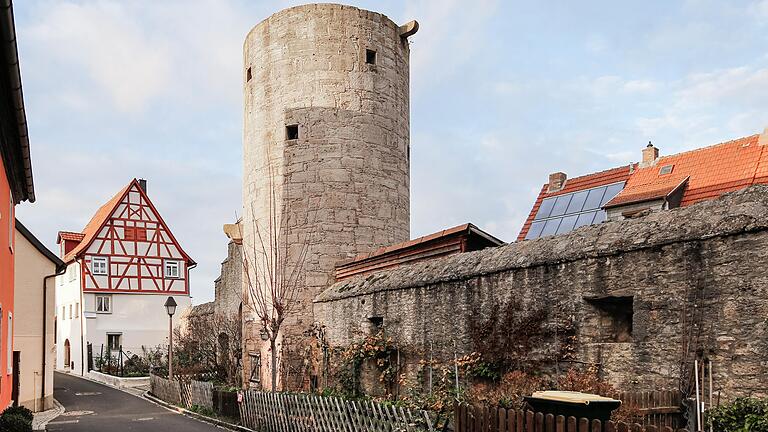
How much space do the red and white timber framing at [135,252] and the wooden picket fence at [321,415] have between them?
28121 mm

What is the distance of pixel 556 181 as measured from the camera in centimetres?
3112

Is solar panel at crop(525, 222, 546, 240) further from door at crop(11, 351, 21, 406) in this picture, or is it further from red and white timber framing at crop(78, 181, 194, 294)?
red and white timber framing at crop(78, 181, 194, 294)

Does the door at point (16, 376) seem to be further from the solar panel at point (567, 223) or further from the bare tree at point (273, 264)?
the solar panel at point (567, 223)

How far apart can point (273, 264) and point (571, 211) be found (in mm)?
12770

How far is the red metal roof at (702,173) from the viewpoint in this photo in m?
21.1

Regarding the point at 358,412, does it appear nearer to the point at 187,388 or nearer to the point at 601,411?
the point at 601,411

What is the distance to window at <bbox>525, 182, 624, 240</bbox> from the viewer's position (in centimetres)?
2611

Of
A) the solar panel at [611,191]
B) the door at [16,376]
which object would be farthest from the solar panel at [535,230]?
the door at [16,376]

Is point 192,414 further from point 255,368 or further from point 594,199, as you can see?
point 594,199

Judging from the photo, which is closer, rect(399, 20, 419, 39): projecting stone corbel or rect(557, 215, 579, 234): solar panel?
rect(399, 20, 419, 39): projecting stone corbel

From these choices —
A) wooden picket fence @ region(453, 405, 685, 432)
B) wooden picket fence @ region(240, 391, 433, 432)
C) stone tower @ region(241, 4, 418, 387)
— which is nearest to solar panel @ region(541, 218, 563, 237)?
stone tower @ region(241, 4, 418, 387)

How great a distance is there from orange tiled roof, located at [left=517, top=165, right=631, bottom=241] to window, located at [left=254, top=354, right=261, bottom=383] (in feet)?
41.6

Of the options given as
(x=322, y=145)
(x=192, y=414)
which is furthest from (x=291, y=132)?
(x=192, y=414)

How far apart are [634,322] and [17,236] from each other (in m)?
18.9
